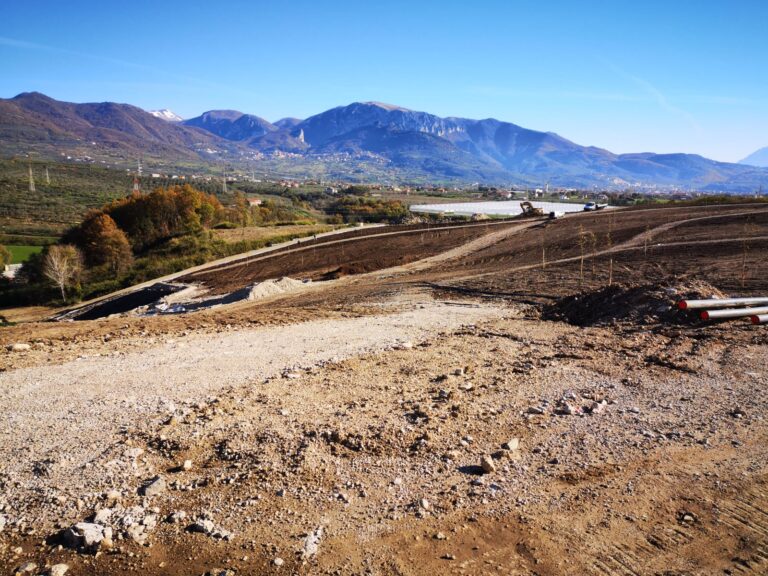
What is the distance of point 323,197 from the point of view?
144m

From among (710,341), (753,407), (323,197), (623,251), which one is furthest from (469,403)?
(323,197)

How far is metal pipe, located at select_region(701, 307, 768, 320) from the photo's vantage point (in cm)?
1376

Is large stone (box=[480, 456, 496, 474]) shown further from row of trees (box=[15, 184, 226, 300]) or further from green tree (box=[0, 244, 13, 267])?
green tree (box=[0, 244, 13, 267])

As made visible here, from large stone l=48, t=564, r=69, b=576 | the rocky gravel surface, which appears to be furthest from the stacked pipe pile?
large stone l=48, t=564, r=69, b=576

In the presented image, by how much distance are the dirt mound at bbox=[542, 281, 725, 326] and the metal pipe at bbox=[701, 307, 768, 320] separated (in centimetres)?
34

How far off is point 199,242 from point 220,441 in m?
52.4

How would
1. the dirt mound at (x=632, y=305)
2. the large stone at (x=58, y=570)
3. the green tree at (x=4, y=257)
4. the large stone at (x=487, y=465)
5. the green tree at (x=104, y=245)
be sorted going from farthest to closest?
the green tree at (x=4, y=257) < the green tree at (x=104, y=245) < the dirt mound at (x=632, y=305) < the large stone at (x=487, y=465) < the large stone at (x=58, y=570)

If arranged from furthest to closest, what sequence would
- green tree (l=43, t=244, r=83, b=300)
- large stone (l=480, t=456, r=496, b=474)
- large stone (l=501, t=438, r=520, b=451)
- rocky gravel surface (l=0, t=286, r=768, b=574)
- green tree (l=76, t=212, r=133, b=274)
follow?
→ green tree (l=76, t=212, r=133, b=274) < green tree (l=43, t=244, r=83, b=300) < large stone (l=501, t=438, r=520, b=451) < large stone (l=480, t=456, r=496, b=474) < rocky gravel surface (l=0, t=286, r=768, b=574)

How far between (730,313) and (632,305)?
2.37m

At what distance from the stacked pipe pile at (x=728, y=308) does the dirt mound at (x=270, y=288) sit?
19452 mm

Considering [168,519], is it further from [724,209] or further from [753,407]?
[724,209]

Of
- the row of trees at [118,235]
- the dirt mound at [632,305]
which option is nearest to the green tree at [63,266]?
the row of trees at [118,235]

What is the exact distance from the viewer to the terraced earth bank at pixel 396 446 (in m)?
5.70

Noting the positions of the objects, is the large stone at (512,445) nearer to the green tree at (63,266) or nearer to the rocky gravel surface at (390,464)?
the rocky gravel surface at (390,464)
